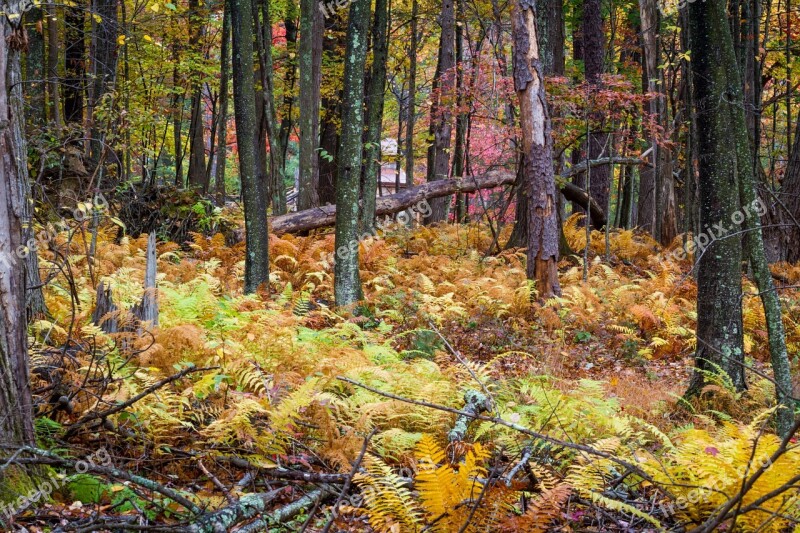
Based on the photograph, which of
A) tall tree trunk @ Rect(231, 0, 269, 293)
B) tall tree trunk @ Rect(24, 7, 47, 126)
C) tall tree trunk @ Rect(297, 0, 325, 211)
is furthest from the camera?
tall tree trunk @ Rect(297, 0, 325, 211)

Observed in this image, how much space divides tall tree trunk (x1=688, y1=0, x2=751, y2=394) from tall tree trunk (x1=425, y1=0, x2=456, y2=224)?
655cm

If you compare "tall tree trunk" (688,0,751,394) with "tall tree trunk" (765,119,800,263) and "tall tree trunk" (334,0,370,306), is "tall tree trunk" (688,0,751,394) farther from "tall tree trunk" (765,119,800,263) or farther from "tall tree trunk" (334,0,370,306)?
"tall tree trunk" (765,119,800,263)

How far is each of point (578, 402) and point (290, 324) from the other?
9.46 ft

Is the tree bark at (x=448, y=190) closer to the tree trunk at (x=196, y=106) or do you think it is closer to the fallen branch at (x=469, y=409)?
the tree trunk at (x=196, y=106)

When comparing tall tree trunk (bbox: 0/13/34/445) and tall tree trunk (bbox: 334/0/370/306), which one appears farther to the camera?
tall tree trunk (bbox: 334/0/370/306)

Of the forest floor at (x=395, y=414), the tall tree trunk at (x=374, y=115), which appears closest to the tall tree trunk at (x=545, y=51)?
the tall tree trunk at (x=374, y=115)

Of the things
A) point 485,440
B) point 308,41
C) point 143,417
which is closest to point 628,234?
point 308,41

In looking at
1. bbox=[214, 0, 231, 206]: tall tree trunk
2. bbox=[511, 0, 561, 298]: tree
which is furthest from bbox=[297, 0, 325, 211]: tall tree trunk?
bbox=[511, 0, 561, 298]: tree

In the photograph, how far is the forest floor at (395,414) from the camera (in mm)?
3277

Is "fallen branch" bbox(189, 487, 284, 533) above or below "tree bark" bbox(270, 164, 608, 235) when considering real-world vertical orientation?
below

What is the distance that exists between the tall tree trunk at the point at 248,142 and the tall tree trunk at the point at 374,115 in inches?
95.5

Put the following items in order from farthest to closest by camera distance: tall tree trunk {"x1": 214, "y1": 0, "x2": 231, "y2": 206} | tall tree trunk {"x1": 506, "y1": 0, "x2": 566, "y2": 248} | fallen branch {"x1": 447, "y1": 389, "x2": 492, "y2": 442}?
tall tree trunk {"x1": 214, "y1": 0, "x2": 231, "y2": 206}
tall tree trunk {"x1": 506, "y1": 0, "x2": 566, "y2": 248}
fallen branch {"x1": 447, "y1": 389, "x2": 492, "y2": 442}

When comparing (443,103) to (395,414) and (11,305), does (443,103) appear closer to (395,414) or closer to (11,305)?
(395,414)

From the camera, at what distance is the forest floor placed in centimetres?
328
